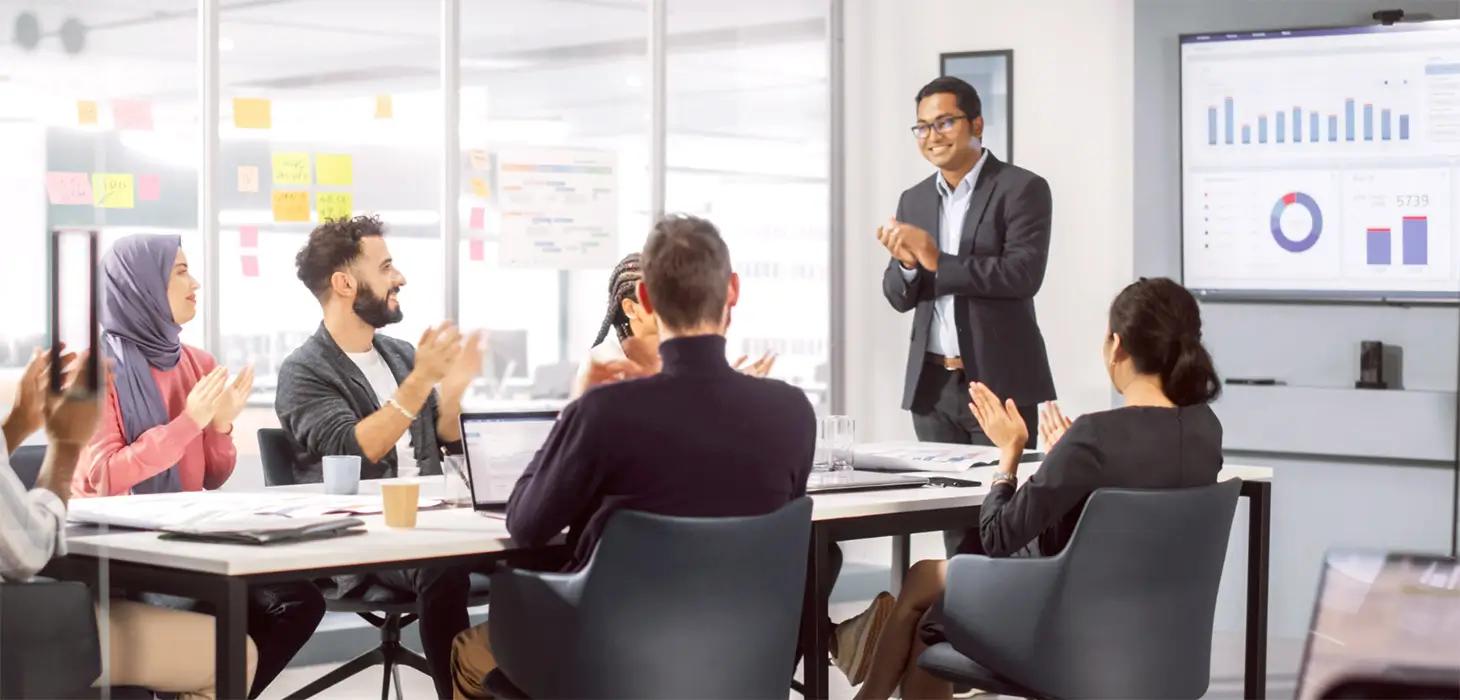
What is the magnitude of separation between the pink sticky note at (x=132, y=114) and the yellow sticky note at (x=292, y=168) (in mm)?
417

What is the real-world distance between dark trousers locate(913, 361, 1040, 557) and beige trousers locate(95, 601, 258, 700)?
8.47 ft

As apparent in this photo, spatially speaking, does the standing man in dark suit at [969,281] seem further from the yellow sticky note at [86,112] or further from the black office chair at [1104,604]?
the yellow sticky note at [86,112]

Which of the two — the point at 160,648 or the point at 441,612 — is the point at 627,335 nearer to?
the point at 441,612

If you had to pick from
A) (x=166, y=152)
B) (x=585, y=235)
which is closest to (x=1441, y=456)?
(x=585, y=235)

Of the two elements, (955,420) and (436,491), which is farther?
(955,420)

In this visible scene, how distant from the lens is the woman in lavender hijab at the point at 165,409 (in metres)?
3.51

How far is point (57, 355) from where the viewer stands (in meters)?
2.44

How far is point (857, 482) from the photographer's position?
11.3 ft

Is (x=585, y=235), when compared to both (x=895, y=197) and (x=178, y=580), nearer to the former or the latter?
(x=895, y=197)

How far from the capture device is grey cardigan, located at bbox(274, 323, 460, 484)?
12.5ft

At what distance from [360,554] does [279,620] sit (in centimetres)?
102

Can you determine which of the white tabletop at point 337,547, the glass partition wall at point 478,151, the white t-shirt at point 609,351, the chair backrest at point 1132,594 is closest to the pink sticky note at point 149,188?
the glass partition wall at point 478,151

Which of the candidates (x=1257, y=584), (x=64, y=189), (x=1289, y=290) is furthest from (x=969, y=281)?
(x=64, y=189)

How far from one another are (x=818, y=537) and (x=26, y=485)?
4.44 feet
